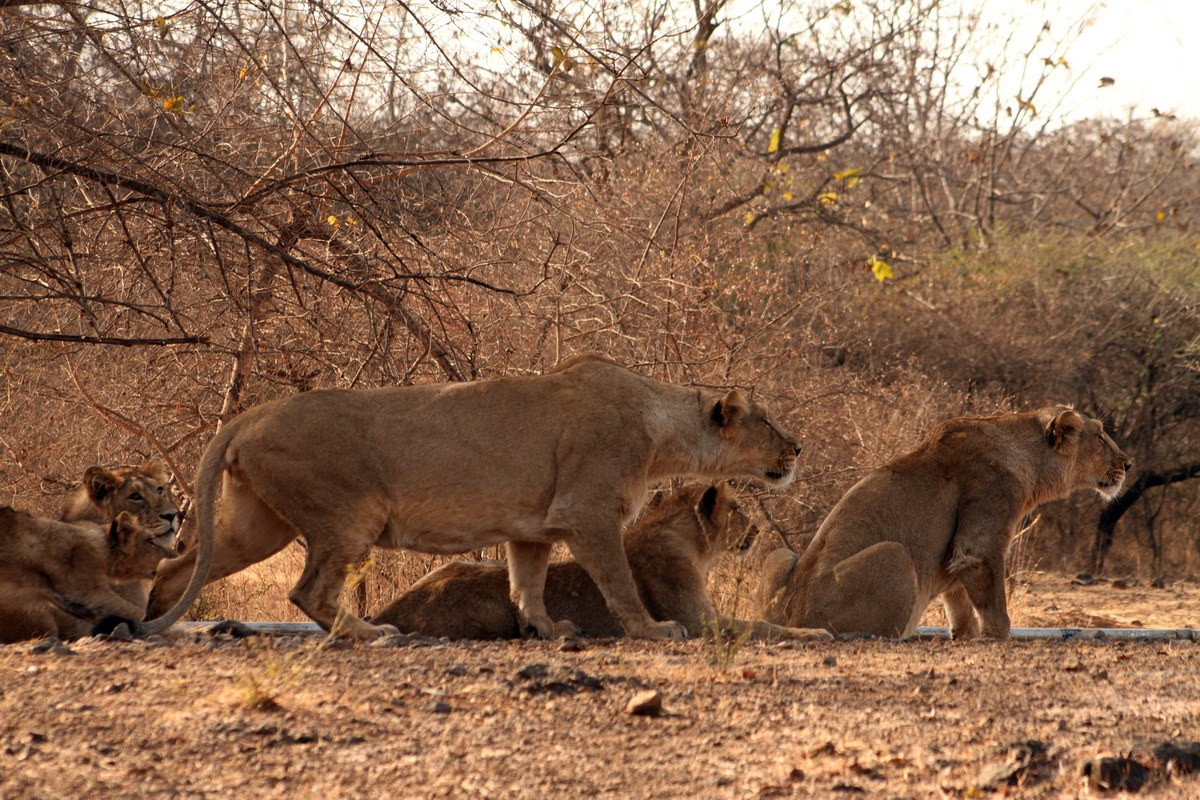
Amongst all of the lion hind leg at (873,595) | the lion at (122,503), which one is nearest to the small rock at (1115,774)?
the lion hind leg at (873,595)

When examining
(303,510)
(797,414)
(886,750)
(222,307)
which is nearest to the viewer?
(886,750)

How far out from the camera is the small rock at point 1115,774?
4.21 metres

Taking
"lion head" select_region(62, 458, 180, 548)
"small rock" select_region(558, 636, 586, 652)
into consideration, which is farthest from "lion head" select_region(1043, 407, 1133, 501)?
"lion head" select_region(62, 458, 180, 548)

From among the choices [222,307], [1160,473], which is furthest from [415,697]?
[1160,473]

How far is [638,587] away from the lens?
26.5 ft

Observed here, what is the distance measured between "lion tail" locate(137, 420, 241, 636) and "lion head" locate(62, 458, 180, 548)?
30.2 inches

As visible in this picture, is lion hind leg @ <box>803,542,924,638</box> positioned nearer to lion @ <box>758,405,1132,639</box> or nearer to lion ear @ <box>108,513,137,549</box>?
lion @ <box>758,405,1132,639</box>

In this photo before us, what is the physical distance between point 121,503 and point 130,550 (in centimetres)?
84

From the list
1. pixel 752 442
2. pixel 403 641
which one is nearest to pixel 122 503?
pixel 403 641

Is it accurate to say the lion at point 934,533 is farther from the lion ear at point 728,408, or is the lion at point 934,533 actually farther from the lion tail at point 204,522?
the lion tail at point 204,522

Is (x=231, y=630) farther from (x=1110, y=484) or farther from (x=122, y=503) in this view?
(x=1110, y=484)

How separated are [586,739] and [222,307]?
6.65m

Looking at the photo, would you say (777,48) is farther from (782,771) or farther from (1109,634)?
(782,771)

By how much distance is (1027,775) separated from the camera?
430 centimetres
